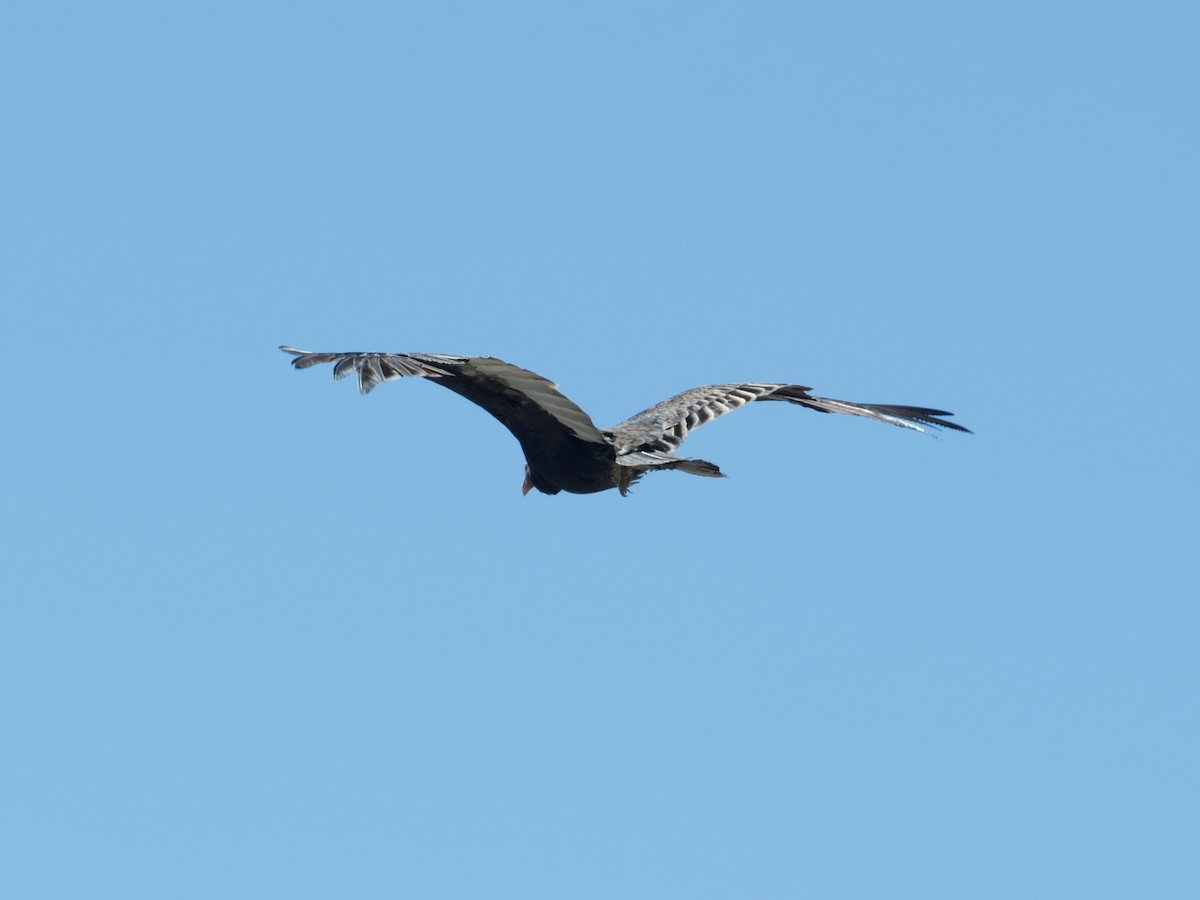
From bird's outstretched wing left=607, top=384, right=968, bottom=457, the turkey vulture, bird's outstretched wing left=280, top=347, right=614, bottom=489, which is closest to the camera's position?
bird's outstretched wing left=280, top=347, right=614, bottom=489

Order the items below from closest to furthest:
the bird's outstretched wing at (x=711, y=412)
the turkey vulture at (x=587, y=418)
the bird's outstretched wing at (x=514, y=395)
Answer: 1. the bird's outstretched wing at (x=514, y=395)
2. the turkey vulture at (x=587, y=418)
3. the bird's outstretched wing at (x=711, y=412)

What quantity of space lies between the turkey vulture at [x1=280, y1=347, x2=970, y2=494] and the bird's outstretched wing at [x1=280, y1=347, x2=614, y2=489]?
0.5 inches

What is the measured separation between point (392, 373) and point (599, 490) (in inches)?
229

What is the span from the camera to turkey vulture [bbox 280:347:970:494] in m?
19.1

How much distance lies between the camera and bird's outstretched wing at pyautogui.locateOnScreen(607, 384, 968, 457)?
21.8 m

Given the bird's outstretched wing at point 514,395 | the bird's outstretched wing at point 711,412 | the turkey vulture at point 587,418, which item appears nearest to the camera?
the bird's outstretched wing at point 514,395

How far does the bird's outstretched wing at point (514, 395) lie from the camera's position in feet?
54.7

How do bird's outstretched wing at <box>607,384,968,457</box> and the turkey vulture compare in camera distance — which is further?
bird's outstretched wing at <box>607,384,968,457</box>

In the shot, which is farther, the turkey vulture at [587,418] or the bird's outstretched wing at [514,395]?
the turkey vulture at [587,418]

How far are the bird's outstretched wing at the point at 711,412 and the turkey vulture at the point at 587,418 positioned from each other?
A: 13 millimetres

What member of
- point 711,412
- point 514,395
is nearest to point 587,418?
point 514,395

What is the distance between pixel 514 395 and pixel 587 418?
1107mm

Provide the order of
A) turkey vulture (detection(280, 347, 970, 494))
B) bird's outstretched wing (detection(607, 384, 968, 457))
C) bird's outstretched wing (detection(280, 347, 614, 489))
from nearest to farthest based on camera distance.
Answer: bird's outstretched wing (detection(280, 347, 614, 489))
turkey vulture (detection(280, 347, 970, 494))
bird's outstretched wing (detection(607, 384, 968, 457))

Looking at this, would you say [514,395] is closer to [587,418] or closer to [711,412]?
[587,418]
